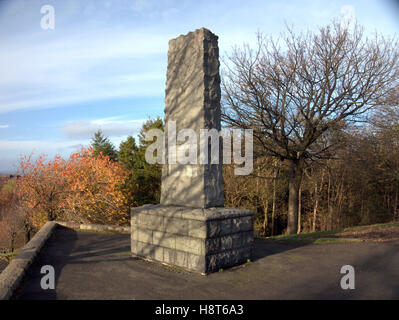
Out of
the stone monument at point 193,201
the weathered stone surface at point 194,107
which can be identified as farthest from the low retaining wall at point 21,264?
the weathered stone surface at point 194,107

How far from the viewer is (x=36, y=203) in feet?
41.8

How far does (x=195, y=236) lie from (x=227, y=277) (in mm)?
775

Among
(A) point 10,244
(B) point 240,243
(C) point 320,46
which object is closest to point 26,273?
(B) point 240,243

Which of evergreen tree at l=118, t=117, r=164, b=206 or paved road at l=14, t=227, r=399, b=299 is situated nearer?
paved road at l=14, t=227, r=399, b=299

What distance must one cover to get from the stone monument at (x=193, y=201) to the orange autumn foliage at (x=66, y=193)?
25.3 feet

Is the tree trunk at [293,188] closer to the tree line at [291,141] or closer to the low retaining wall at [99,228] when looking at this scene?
the tree line at [291,141]

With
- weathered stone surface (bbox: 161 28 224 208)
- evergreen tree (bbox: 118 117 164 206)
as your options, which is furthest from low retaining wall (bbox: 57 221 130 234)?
evergreen tree (bbox: 118 117 164 206)

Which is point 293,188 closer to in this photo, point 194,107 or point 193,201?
point 193,201

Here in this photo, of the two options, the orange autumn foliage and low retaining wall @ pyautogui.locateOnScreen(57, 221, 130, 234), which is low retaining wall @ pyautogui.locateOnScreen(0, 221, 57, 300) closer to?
low retaining wall @ pyautogui.locateOnScreen(57, 221, 130, 234)

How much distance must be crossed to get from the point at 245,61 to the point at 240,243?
8.09 m

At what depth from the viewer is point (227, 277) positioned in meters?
4.52

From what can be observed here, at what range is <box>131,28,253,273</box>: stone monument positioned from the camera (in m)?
4.70

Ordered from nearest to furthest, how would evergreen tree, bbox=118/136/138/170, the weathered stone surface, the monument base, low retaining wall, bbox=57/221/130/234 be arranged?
1. the monument base
2. the weathered stone surface
3. low retaining wall, bbox=57/221/130/234
4. evergreen tree, bbox=118/136/138/170
